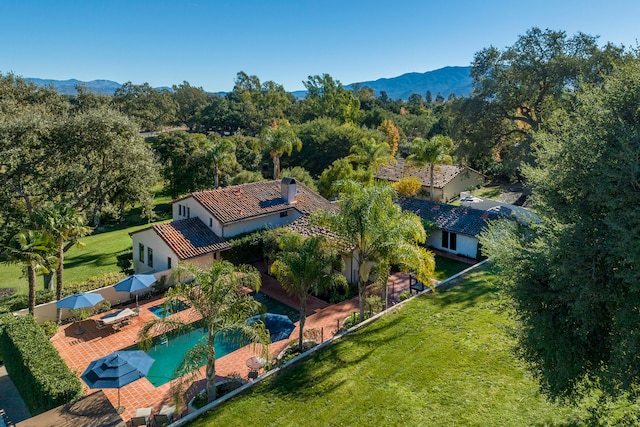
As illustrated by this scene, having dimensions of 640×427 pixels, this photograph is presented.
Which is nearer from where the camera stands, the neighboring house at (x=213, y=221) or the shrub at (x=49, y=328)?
the shrub at (x=49, y=328)

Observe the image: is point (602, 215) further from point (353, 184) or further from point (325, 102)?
point (325, 102)

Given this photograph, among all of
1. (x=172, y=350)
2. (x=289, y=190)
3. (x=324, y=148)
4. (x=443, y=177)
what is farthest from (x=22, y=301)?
(x=324, y=148)

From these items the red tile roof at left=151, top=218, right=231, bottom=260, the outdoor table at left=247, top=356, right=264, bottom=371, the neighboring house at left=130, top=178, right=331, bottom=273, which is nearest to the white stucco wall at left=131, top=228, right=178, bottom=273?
the neighboring house at left=130, top=178, right=331, bottom=273

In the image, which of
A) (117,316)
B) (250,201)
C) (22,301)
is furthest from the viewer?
(250,201)

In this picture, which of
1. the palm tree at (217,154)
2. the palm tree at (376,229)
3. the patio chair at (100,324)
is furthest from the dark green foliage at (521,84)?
the patio chair at (100,324)

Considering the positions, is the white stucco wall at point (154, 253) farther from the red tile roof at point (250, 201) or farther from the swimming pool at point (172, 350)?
the swimming pool at point (172, 350)

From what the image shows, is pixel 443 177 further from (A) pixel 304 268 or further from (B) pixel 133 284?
(B) pixel 133 284

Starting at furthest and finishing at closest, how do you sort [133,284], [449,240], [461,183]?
[461,183] → [449,240] → [133,284]
